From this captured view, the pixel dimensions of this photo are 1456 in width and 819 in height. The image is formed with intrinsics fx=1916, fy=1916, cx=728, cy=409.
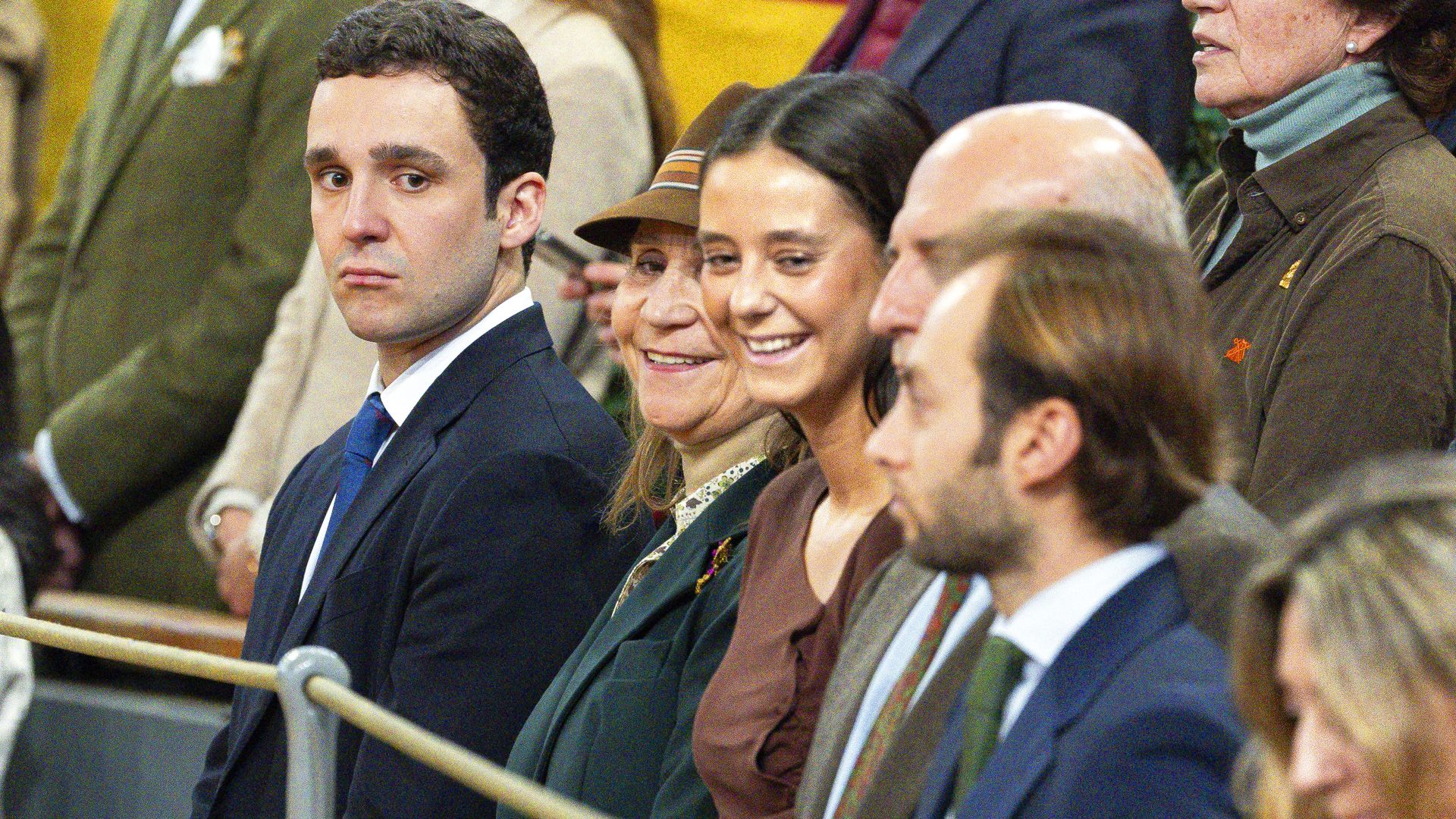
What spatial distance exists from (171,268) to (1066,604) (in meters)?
Result: 3.62

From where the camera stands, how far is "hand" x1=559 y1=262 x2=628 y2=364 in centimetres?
361

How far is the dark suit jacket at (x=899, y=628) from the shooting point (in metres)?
1.64

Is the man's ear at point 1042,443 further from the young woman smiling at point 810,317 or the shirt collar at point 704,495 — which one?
the shirt collar at point 704,495

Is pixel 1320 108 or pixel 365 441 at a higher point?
pixel 365 441

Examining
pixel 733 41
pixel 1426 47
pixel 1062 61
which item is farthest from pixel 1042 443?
pixel 733 41

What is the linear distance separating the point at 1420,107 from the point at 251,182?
280cm


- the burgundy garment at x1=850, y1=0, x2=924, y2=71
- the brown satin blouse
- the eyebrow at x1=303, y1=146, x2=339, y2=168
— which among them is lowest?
the brown satin blouse

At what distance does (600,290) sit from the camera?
3.83m

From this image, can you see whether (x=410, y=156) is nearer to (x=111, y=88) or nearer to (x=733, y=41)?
(x=733, y=41)

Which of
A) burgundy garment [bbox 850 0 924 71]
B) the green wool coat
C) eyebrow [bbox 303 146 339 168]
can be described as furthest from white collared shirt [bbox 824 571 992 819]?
the green wool coat

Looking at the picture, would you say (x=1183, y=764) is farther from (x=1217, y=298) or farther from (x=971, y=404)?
(x=1217, y=298)

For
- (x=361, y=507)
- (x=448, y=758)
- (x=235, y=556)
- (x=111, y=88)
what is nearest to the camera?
(x=448, y=758)

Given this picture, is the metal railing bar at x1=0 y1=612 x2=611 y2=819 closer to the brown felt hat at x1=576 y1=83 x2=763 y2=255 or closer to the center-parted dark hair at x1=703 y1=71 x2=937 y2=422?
the center-parted dark hair at x1=703 y1=71 x2=937 y2=422

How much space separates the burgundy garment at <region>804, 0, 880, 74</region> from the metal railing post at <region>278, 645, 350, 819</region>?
7.18ft
